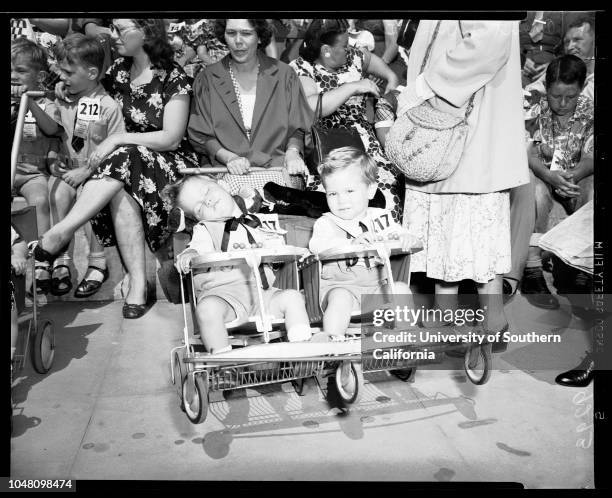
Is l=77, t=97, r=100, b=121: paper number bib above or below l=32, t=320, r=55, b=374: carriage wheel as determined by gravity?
above

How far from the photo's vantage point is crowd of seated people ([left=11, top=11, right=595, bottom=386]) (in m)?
3.72

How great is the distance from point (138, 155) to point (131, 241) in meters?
0.49

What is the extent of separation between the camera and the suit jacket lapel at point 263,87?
13.5 ft

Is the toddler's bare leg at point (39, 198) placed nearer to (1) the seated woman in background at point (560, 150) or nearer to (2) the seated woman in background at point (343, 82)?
(2) the seated woman in background at point (343, 82)

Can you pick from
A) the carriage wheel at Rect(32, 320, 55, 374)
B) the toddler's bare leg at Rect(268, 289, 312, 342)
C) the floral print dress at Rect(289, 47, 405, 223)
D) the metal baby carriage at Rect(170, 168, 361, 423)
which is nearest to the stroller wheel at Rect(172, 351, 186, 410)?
the metal baby carriage at Rect(170, 168, 361, 423)

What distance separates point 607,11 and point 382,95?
1505 millimetres

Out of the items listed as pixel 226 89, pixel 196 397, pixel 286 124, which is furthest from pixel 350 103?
pixel 196 397

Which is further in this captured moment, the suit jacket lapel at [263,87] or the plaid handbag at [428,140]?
the suit jacket lapel at [263,87]

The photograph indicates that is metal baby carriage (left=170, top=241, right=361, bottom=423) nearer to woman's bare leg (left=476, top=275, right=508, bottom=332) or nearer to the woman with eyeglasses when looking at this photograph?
the woman with eyeglasses

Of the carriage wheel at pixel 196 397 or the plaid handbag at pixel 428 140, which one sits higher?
the plaid handbag at pixel 428 140

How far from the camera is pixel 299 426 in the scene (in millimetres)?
3387

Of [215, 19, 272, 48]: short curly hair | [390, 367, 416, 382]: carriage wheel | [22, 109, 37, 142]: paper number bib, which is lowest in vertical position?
[390, 367, 416, 382]: carriage wheel

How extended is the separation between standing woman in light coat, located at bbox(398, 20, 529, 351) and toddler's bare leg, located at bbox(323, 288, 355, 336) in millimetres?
586

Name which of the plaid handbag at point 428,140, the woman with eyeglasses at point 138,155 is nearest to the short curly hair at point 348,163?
the plaid handbag at point 428,140
